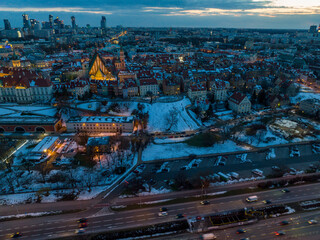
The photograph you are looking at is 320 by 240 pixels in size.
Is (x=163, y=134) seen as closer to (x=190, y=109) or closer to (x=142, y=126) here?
(x=142, y=126)

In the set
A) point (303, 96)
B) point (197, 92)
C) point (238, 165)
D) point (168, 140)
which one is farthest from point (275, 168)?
point (303, 96)

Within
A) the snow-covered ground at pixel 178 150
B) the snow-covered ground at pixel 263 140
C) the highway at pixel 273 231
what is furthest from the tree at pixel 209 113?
the highway at pixel 273 231

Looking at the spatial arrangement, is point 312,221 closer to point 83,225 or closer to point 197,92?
point 83,225

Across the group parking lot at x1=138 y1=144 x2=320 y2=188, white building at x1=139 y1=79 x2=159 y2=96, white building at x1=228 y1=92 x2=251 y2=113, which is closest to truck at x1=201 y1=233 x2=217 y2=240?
parking lot at x1=138 y1=144 x2=320 y2=188

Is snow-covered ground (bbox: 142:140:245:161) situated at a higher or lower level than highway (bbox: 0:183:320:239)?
higher

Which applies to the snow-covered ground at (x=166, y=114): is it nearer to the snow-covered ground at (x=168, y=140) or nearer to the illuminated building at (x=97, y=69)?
the snow-covered ground at (x=168, y=140)

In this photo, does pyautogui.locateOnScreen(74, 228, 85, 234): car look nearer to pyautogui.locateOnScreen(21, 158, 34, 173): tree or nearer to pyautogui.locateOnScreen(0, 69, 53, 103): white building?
pyautogui.locateOnScreen(21, 158, 34, 173): tree
